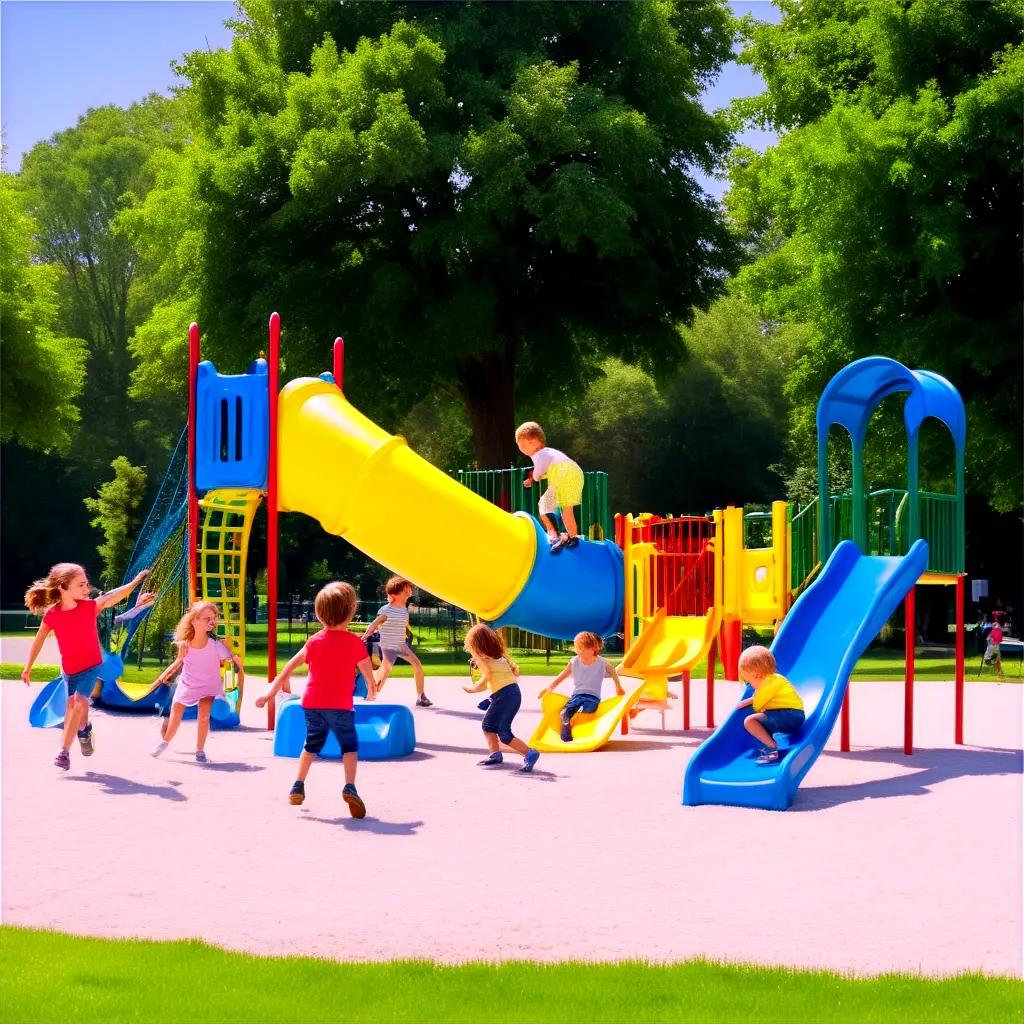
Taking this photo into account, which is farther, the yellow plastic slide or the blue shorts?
the yellow plastic slide

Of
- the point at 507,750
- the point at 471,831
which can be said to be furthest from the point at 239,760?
the point at 471,831

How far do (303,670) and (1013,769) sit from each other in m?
17.4

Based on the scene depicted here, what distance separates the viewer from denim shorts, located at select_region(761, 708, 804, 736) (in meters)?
10.9

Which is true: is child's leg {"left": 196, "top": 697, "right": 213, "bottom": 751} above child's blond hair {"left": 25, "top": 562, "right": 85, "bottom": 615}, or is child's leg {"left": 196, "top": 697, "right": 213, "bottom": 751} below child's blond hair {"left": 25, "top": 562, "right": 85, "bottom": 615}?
below

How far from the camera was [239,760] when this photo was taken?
41.5 ft

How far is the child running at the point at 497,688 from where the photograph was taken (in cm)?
1192

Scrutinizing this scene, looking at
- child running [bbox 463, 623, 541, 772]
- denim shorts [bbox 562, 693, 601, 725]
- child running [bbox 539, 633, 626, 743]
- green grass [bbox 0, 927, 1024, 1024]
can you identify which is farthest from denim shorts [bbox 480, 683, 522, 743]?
green grass [bbox 0, 927, 1024, 1024]

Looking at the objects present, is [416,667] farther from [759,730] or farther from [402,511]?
[759,730]

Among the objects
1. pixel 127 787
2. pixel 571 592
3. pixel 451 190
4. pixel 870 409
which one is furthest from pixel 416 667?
pixel 451 190

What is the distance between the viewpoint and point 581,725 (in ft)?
45.4

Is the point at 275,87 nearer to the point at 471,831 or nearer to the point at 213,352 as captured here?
the point at 213,352

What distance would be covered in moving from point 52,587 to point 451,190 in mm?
20371

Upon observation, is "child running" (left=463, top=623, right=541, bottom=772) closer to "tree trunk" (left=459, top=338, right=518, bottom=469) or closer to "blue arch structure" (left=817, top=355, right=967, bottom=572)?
"blue arch structure" (left=817, top=355, right=967, bottom=572)

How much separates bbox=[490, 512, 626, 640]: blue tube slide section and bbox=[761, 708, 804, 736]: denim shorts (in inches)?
168
